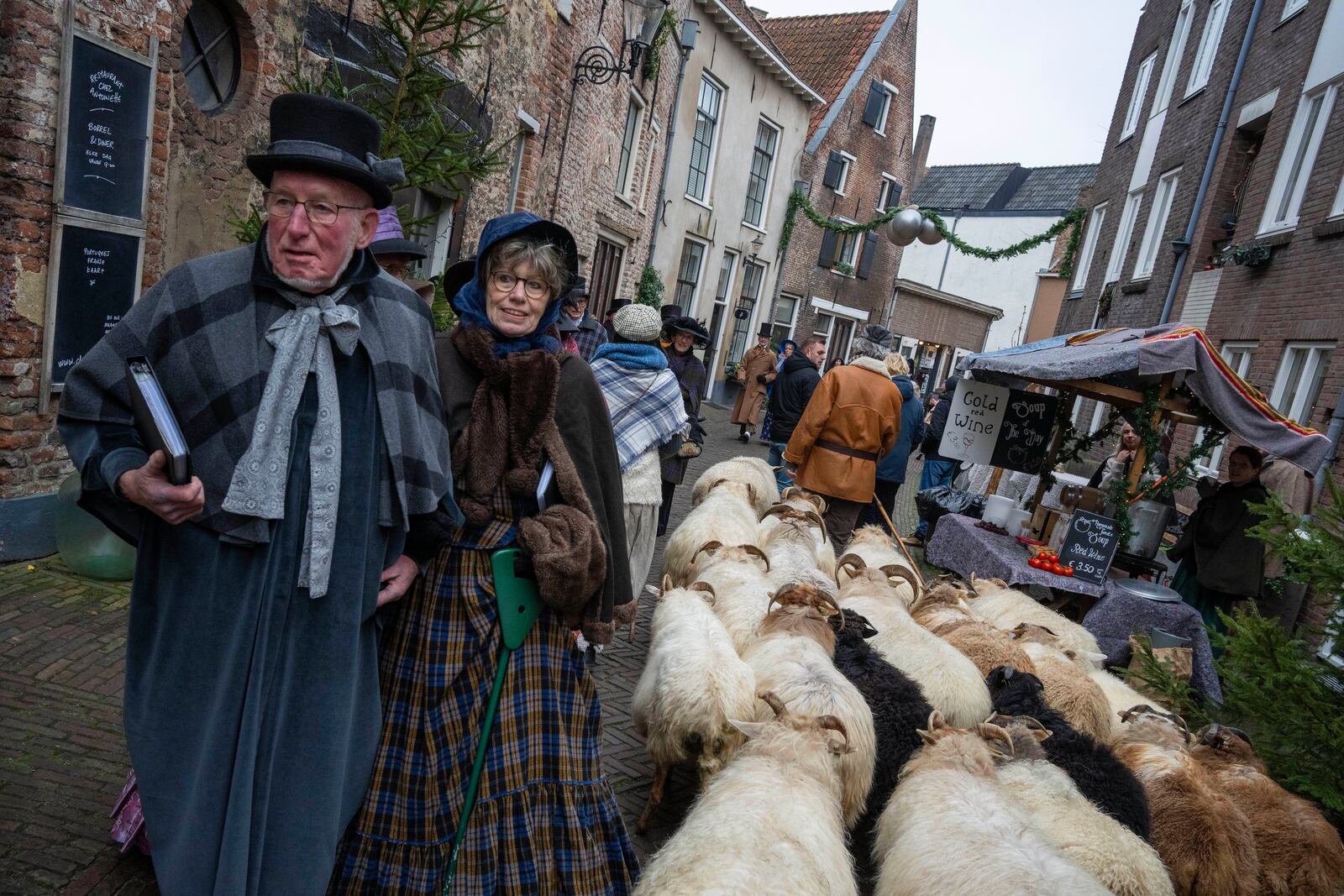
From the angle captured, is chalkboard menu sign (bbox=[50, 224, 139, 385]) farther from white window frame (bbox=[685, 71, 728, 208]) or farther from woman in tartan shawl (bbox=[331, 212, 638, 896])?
white window frame (bbox=[685, 71, 728, 208])

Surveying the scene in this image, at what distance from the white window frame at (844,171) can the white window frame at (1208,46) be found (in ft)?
33.9

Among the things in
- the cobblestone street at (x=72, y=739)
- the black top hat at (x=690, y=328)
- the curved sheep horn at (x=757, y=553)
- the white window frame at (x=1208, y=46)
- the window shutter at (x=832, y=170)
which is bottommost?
the cobblestone street at (x=72, y=739)

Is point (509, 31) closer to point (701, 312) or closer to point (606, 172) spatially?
point (606, 172)

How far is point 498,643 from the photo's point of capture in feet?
8.21

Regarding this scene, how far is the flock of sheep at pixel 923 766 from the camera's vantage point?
263 centimetres

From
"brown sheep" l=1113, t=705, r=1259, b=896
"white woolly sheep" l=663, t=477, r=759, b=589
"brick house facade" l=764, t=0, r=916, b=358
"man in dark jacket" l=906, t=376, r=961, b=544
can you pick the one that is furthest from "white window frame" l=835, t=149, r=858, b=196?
"brown sheep" l=1113, t=705, r=1259, b=896

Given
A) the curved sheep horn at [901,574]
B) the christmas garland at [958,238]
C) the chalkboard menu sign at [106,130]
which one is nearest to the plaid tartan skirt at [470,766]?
the curved sheep horn at [901,574]

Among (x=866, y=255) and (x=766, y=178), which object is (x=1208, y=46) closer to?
(x=766, y=178)

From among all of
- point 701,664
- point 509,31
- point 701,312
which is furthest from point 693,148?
point 701,664

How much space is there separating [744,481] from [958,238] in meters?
17.2

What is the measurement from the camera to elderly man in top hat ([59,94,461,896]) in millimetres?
2012

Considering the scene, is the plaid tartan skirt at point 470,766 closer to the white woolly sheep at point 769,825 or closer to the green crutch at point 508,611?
the green crutch at point 508,611

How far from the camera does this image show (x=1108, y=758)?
3688 mm

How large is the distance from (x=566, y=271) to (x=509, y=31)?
7632mm
